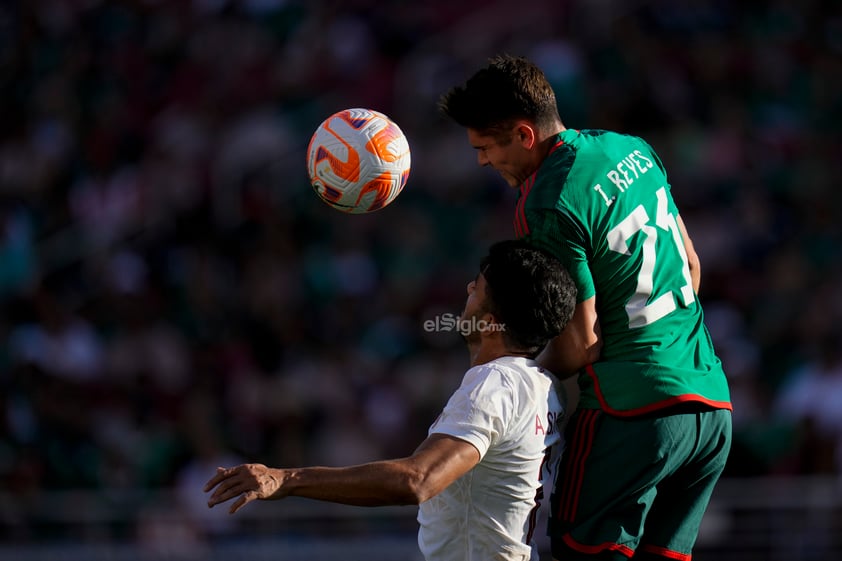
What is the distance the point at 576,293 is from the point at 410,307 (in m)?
6.15

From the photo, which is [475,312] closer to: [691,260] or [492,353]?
[492,353]

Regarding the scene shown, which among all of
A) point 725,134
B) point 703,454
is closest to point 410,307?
point 725,134

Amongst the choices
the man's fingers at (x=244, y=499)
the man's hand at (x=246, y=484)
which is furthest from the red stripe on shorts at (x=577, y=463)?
the man's fingers at (x=244, y=499)

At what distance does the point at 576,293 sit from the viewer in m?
4.23

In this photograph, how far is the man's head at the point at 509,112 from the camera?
454 centimetres

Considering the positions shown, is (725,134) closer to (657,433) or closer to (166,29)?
(166,29)

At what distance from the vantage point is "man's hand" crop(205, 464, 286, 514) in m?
3.44

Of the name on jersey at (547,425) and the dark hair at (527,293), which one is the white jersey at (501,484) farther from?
the dark hair at (527,293)

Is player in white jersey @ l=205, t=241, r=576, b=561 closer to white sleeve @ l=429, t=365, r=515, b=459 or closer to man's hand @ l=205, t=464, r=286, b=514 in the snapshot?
white sleeve @ l=429, t=365, r=515, b=459

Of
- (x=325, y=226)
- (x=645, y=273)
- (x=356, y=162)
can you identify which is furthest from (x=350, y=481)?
(x=325, y=226)

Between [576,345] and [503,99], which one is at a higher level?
[503,99]

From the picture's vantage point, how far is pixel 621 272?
14.3 feet

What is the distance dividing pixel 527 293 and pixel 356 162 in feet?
3.94

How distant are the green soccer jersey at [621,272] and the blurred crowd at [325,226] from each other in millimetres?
5048
